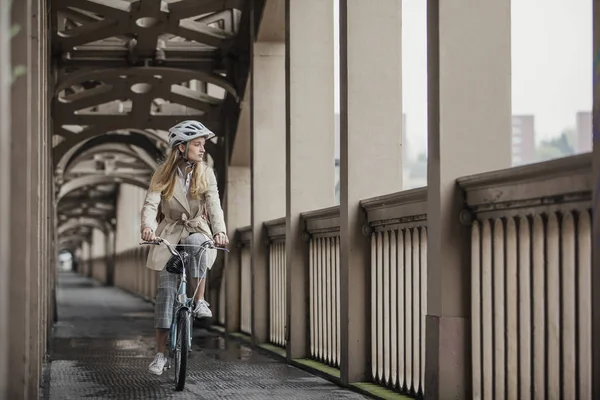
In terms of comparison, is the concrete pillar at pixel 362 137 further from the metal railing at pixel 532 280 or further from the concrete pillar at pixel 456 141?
the metal railing at pixel 532 280

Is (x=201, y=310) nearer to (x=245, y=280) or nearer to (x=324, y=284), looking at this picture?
(x=324, y=284)

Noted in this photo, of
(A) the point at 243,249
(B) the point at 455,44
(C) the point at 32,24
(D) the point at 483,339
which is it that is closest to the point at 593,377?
(D) the point at 483,339

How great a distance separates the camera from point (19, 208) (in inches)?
169

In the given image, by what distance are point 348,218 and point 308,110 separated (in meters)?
2.14

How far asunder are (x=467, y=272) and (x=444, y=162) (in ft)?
1.69

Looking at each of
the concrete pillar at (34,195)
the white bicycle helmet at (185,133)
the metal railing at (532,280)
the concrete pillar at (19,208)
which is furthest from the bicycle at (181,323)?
the metal railing at (532,280)

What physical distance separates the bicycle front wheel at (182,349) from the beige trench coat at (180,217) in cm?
34

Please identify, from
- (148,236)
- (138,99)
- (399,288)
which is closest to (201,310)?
(148,236)

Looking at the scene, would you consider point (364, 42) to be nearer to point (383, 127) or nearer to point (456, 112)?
point (383, 127)

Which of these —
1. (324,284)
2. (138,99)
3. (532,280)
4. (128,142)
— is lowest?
(324,284)

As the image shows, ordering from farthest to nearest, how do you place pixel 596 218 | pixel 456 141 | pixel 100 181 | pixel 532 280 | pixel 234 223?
pixel 100 181
pixel 234 223
pixel 456 141
pixel 532 280
pixel 596 218

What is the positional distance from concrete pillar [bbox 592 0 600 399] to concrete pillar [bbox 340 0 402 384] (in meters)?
3.02

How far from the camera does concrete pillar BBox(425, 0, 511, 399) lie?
4812mm

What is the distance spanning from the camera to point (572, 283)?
12.4 feet
